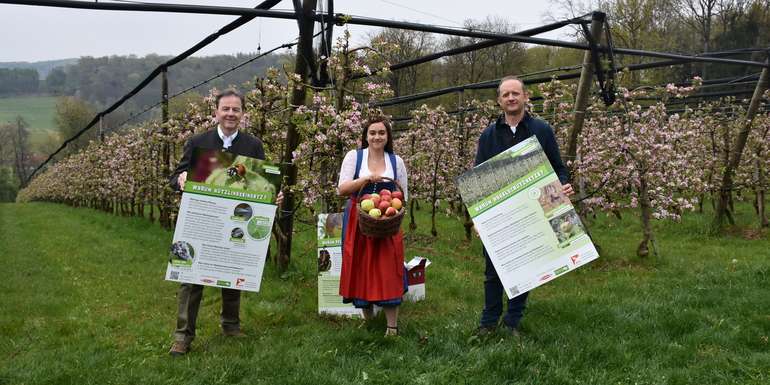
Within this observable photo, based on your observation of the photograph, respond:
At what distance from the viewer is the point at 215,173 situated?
4.39 meters

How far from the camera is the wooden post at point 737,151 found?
1045 cm

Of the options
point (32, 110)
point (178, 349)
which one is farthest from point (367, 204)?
point (32, 110)

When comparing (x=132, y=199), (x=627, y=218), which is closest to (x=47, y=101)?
(x=132, y=199)

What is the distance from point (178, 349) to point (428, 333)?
2.01 metres

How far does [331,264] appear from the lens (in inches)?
216

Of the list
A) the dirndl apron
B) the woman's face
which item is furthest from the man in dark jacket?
the woman's face

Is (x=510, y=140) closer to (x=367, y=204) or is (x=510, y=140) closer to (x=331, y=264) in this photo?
(x=367, y=204)

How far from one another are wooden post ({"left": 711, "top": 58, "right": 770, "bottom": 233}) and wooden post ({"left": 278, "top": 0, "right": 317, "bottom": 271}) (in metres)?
8.22

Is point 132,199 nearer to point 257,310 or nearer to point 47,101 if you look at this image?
point 257,310

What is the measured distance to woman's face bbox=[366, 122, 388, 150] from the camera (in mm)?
4691

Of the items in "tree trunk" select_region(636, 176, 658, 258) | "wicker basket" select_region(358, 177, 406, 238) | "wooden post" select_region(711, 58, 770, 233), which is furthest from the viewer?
"wooden post" select_region(711, 58, 770, 233)

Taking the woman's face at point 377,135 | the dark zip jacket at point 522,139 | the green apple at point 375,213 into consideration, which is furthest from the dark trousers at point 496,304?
the woman's face at point 377,135

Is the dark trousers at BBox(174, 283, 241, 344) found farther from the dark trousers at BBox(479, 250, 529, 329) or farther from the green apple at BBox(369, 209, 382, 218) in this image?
the dark trousers at BBox(479, 250, 529, 329)

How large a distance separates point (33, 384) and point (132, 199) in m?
17.9
